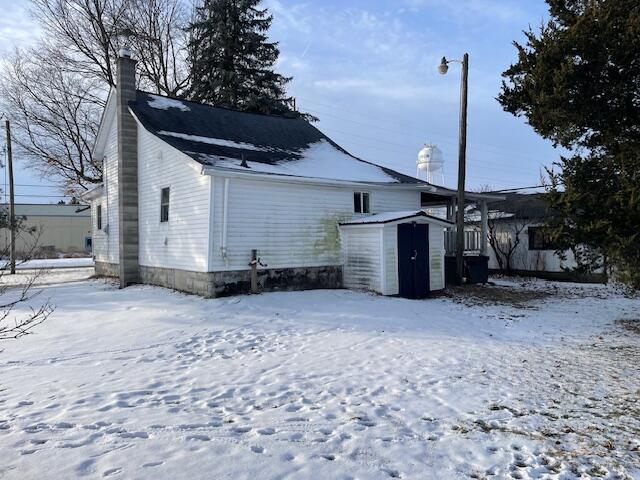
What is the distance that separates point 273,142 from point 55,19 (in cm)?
1780

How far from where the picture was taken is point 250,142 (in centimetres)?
1608

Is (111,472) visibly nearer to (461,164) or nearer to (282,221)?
(282,221)

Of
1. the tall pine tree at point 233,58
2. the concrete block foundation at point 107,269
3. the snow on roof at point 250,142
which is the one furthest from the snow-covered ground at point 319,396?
the tall pine tree at point 233,58

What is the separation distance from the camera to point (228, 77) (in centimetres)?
2830

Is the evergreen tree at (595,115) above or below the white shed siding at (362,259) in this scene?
above

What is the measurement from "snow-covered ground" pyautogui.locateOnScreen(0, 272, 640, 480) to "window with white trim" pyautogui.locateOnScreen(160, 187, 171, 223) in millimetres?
4419

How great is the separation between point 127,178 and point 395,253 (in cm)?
937

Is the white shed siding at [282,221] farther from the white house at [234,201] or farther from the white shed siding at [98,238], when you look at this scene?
the white shed siding at [98,238]

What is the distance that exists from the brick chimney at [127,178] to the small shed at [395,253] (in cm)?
719

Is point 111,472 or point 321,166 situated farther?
point 321,166

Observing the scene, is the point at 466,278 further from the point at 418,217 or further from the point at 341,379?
the point at 341,379

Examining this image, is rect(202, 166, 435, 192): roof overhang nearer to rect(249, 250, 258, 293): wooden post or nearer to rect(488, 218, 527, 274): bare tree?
rect(249, 250, 258, 293): wooden post

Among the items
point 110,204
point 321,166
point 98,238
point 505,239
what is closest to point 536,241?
point 505,239

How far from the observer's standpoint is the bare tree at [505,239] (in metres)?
21.1
